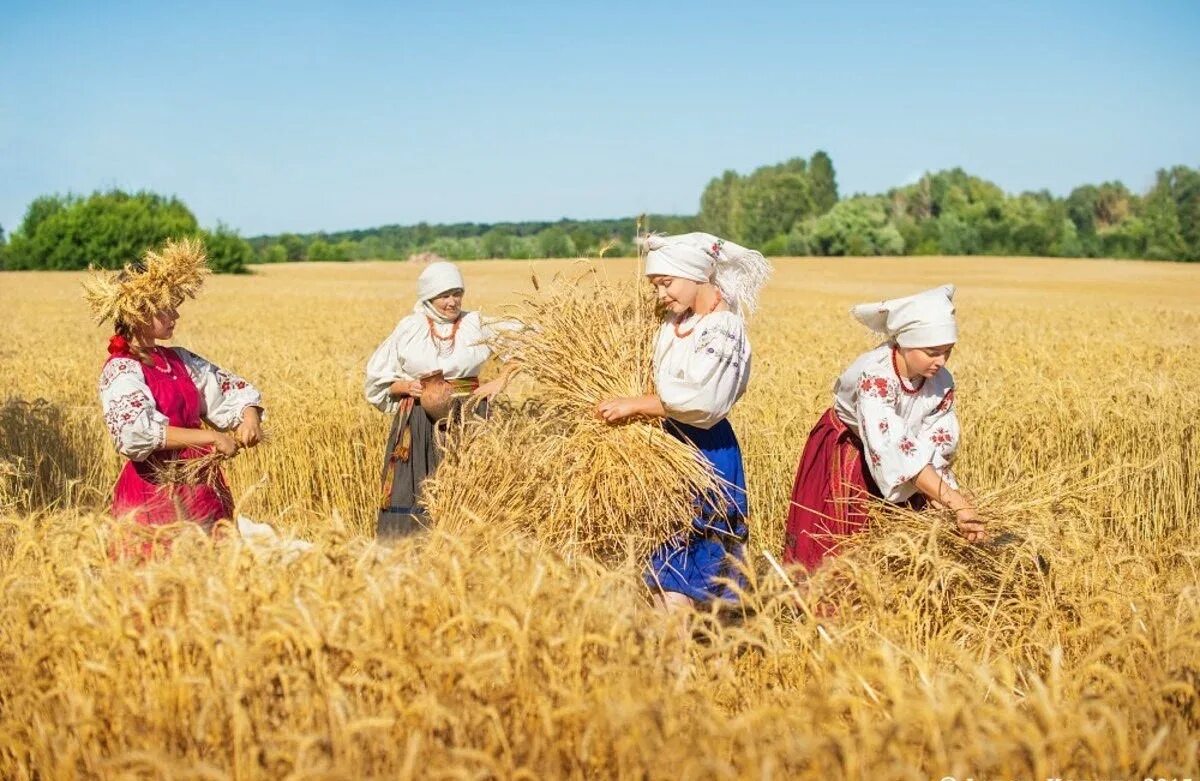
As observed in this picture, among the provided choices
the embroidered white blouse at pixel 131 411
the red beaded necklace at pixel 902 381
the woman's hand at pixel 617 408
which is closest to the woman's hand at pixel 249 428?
the embroidered white blouse at pixel 131 411

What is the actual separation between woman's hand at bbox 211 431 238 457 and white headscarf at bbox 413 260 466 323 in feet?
4.04

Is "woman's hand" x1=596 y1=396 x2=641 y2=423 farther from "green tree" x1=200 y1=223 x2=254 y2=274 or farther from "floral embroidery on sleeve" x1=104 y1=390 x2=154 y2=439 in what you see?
"green tree" x1=200 y1=223 x2=254 y2=274

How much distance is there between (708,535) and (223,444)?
1.74m

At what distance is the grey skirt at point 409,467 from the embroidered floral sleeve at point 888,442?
1797 millimetres

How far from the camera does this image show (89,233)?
47750mm

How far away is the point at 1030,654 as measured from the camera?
3404 millimetres

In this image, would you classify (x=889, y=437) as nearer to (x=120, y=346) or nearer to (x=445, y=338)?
(x=445, y=338)

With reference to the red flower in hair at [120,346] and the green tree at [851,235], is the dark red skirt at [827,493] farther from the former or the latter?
the green tree at [851,235]

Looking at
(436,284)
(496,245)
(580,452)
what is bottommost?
(580,452)

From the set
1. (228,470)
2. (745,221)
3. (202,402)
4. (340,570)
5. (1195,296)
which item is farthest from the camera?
(745,221)

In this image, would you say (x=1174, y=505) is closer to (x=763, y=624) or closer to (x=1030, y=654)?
(x=1030, y=654)

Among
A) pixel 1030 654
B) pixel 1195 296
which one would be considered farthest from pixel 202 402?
pixel 1195 296

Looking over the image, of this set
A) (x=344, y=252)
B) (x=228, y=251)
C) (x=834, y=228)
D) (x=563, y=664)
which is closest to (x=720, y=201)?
(x=834, y=228)

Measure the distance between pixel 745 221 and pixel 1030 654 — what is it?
2791 inches
